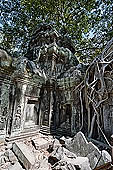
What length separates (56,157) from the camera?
273 centimetres

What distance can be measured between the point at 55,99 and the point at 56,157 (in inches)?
103

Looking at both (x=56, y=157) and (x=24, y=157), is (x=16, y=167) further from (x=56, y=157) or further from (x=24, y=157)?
(x=56, y=157)

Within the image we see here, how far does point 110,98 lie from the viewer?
3.54m

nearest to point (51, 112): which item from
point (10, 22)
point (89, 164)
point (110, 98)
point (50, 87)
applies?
point (50, 87)

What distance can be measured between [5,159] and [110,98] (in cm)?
312

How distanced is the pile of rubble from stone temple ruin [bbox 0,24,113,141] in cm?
66

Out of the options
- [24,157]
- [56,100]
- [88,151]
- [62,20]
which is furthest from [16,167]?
[62,20]

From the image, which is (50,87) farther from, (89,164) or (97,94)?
(89,164)

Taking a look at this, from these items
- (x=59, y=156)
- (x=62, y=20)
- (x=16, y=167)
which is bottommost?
(x=16, y=167)

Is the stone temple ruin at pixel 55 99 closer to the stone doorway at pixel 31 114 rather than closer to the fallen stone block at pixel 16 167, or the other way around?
the stone doorway at pixel 31 114

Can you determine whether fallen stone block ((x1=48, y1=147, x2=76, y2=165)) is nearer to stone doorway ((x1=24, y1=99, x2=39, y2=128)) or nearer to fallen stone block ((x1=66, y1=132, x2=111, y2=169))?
fallen stone block ((x1=66, y1=132, x2=111, y2=169))

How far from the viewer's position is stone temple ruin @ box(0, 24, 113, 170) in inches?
139

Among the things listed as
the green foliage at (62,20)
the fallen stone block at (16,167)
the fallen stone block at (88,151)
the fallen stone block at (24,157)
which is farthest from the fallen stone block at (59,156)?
the green foliage at (62,20)

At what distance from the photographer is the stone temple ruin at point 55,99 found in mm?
3539
